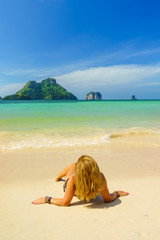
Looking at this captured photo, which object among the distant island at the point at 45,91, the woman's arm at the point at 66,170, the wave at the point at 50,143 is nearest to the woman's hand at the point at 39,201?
the woman's arm at the point at 66,170

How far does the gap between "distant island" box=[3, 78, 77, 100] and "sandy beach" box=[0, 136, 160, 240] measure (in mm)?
123537

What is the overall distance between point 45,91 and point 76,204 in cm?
13833

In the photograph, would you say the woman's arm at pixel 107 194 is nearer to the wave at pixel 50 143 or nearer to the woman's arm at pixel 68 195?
the woman's arm at pixel 68 195

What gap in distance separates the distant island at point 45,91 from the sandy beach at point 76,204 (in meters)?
124

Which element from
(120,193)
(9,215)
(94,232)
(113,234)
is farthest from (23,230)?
(120,193)

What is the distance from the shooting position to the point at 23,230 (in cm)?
221

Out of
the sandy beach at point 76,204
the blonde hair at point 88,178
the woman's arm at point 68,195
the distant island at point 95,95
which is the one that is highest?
the distant island at point 95,95

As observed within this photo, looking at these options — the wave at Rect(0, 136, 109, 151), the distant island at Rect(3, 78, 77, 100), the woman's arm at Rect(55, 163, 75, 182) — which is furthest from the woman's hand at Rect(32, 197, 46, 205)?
the distant island at Rect(3, 78, 77, 100)

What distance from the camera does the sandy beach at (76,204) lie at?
7.06ft

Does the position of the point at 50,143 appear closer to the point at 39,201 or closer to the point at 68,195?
the point at 39,201

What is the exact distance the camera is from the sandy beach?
2.15 meters

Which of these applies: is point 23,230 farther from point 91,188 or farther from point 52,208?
point 91,188

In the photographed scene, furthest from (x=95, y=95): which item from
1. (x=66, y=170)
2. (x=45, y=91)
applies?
(x=66, y=170)

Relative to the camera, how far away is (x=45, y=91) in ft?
446
